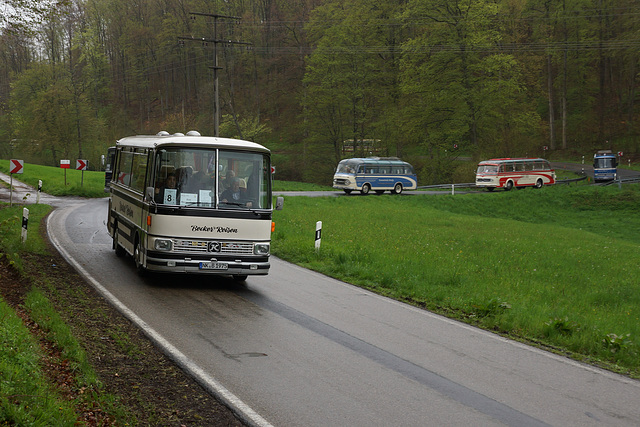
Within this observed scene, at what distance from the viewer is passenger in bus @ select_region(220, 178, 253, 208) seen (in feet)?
41.2

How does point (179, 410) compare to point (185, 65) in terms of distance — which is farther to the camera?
point (185, 65)

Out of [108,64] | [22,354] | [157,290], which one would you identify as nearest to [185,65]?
[108,64]

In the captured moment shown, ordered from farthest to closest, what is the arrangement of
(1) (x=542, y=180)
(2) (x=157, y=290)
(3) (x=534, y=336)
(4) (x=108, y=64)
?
(4) (x=108, y=64), (1) (x=542, y=180), (2) (x=157, y=290), (3) (x=534, y=336)

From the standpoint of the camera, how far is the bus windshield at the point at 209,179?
40.5 ft

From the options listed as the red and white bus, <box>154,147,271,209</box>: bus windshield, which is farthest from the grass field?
the red and white bus

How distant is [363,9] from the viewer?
66.2 m

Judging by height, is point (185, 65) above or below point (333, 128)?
above

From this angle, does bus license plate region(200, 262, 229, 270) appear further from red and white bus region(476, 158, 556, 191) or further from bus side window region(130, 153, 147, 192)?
red and white bus region(476, 158, 556, 191)

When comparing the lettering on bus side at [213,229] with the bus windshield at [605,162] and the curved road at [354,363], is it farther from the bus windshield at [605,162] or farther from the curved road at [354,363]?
the bus windshield at [605,162]

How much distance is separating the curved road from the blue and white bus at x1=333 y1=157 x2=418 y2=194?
3545 centimetres

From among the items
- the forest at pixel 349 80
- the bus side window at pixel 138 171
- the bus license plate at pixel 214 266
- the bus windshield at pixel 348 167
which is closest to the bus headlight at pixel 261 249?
the bus license plate at pixel 214 266

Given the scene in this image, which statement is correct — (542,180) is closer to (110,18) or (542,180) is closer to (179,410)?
(179,410)

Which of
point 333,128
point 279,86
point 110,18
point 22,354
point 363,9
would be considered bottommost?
point 22,354

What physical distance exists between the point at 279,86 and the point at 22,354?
253 feet
